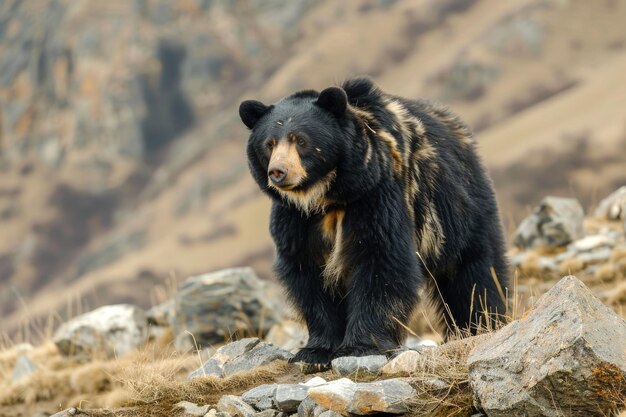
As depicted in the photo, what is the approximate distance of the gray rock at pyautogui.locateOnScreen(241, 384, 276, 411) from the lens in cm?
628

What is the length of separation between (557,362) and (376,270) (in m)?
2.48

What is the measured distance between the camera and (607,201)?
15.7 m

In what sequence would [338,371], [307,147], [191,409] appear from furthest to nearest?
[307,147] → [338,371] → [191,409]

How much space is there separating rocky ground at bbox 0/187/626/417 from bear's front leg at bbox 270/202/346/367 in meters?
0.37

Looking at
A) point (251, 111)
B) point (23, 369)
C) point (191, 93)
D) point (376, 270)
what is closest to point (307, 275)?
point (376, 270)

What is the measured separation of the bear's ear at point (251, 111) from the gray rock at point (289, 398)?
2592mm

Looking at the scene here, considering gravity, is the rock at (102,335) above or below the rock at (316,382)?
below

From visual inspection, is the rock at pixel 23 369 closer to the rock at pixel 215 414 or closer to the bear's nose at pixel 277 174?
the bear's nose at pixel 277 174

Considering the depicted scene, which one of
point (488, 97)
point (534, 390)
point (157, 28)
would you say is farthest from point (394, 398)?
point (157, 28)

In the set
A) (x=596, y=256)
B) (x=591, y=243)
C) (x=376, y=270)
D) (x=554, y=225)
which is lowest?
(x=596, y=256)

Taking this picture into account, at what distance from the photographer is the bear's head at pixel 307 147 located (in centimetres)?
737

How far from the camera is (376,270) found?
7.39 metres

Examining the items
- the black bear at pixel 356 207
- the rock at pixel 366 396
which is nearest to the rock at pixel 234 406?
the rock at pixel 366 396

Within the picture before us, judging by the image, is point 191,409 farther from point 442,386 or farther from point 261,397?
point 442,386
